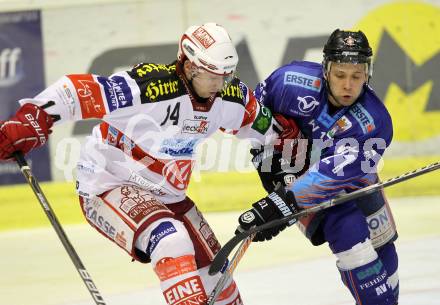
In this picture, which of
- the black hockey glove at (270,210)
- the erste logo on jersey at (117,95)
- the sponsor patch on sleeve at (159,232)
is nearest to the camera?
A: the sponsor patch on sleeve at (159,232)

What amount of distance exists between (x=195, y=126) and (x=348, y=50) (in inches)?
31.0

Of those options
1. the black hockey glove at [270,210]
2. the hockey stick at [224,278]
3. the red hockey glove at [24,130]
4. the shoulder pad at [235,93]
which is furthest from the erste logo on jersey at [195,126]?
the red hockey glove at [24,130]

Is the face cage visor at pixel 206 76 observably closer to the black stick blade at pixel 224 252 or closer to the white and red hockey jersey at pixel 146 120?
the white and red hockey jersey at pixel 146 120

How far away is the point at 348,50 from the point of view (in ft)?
14.5

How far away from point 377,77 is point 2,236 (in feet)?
11.1

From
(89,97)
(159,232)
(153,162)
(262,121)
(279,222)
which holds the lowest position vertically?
(279,222)

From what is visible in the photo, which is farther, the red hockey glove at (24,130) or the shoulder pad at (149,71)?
the shoulder pad at (149,71)

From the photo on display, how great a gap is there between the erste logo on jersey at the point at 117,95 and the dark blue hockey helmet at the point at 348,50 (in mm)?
995

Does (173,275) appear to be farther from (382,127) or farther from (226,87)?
(382,127)

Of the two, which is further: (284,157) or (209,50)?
(284,157)

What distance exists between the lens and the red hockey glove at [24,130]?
3.83m

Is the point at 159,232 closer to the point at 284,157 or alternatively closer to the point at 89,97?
the point at 89,97

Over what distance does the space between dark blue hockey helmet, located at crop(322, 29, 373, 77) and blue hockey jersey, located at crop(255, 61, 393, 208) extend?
0.17 m

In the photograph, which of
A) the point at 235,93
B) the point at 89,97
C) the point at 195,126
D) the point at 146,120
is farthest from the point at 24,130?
the point at 235,93
